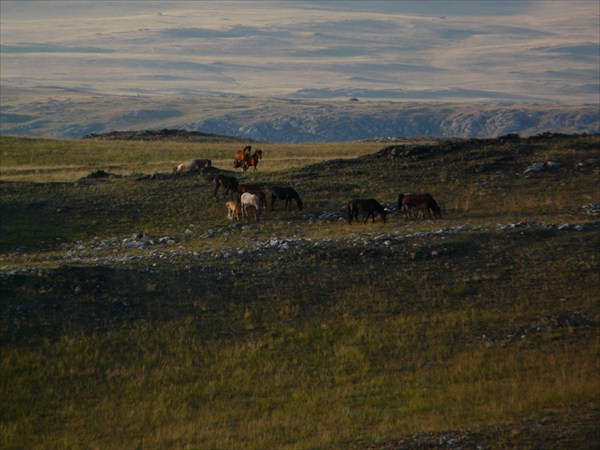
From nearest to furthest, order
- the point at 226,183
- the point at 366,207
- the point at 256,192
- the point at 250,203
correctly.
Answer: the point at 366,207 < the point at 250,203 < the point at 256,192 < the point at 226,183

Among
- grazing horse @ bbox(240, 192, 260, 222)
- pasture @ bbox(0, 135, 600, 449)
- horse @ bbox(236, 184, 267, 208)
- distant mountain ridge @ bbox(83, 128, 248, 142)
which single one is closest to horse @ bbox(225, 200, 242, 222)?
grazing horse @ bbox(240, 192, 260, 222)

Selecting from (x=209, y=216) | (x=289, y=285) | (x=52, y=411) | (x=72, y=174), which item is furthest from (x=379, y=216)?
(x=72, y=174)

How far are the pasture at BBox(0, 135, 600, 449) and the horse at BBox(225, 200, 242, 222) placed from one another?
1.13 feet

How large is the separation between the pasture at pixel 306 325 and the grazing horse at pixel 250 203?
0.48 m

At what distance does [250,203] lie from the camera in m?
32.7

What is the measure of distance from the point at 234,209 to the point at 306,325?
11272 mm

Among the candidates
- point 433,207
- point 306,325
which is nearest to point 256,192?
point 433,207

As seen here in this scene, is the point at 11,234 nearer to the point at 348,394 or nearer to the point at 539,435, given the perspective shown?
the point at 348,394

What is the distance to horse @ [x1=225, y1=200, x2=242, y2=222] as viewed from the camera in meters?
33.0

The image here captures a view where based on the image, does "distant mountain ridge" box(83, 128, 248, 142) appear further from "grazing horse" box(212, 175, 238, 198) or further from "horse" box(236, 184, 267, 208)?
"horse" box(236, 184, 267, 208)

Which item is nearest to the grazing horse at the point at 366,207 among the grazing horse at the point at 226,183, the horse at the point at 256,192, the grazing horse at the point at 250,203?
the grazing horse at the point at 250,203

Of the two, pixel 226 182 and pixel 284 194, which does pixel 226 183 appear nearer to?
pixel 226 182

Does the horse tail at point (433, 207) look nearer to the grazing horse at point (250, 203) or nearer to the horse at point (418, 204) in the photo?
the horse at point (418, 204)

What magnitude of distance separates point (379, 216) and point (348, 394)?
46.6 feet
